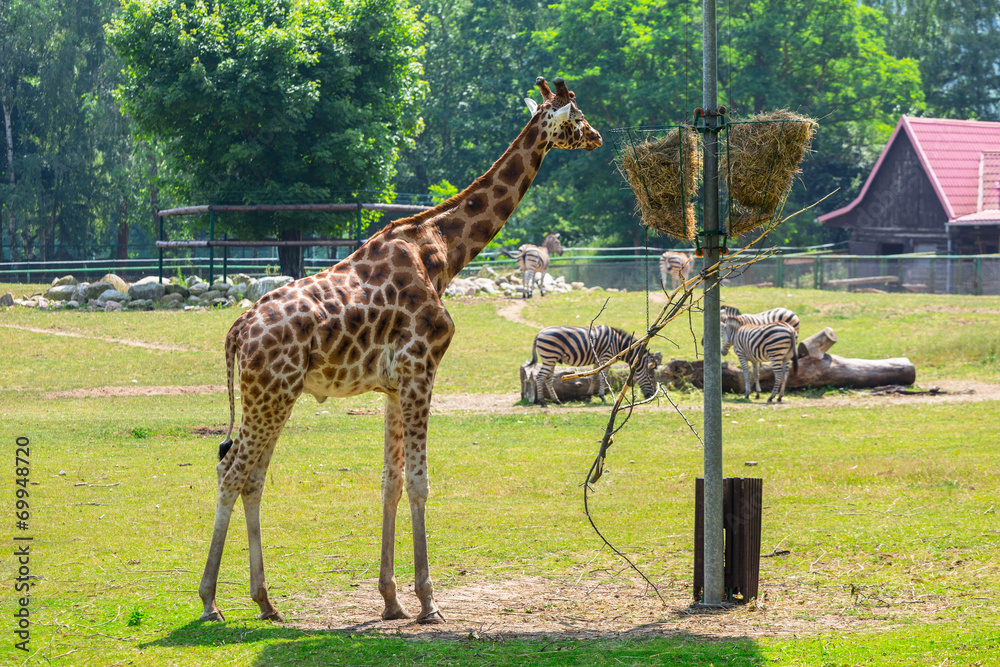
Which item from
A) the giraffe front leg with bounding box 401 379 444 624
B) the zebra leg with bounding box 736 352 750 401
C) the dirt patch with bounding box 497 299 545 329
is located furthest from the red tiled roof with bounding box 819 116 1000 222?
the giraffe front leg with bounding box 401 379 444 624

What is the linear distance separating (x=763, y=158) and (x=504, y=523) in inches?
204

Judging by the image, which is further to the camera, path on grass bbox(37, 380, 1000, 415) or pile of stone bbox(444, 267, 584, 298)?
pile of stone bbox(444, 267, 584, 298)

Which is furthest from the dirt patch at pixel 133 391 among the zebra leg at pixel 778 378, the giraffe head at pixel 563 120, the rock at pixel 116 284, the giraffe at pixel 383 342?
the giraffe head at pixel 563 120

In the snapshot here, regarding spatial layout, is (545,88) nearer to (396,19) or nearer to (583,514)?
(583,514)

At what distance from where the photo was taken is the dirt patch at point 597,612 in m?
7.47

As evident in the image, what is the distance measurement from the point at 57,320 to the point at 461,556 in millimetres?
23495

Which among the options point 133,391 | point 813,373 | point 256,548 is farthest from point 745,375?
point 256,548

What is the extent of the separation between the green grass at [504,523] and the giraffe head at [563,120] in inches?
149

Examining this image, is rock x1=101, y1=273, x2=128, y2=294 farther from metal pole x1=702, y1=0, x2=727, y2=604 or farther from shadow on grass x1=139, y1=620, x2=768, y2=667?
metal pole x1=702, y1=0, x2=727, y2=604

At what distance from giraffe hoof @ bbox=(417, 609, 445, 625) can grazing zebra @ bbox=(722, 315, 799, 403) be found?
13.6 meters

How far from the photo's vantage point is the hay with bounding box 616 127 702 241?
26.3 feet

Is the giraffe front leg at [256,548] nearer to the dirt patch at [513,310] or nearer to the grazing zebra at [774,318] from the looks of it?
the grazing zebra at [774,318]

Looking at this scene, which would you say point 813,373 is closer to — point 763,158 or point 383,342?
point 763,158

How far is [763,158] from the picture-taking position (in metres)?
7.91
